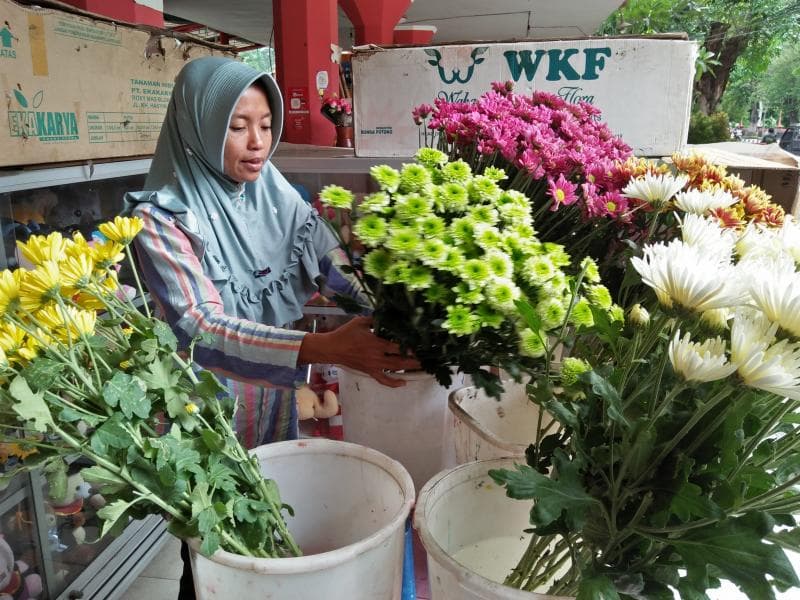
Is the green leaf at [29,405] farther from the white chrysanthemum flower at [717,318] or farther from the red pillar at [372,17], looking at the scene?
the red pillar at [372,17]

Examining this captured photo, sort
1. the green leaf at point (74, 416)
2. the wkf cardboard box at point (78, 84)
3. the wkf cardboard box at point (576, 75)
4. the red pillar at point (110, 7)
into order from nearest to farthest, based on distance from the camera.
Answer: the green leaf at point (74, 416) < the wkf cardboard box at point (78, 84) < the wkf cardboard box at point (576, 75) < the red pillar at point (110, 7)

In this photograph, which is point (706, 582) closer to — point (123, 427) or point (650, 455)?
point (650, 455)

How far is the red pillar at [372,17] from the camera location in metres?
5.45

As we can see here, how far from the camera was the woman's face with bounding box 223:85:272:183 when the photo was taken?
1128mm

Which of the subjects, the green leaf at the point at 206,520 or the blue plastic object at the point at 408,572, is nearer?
the green leaf at the point at 206,520

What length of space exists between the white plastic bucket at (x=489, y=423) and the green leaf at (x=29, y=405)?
0.47 meters

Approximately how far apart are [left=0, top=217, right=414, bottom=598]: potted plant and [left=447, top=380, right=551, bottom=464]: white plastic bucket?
0.45 feet

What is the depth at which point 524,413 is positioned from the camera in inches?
36.6

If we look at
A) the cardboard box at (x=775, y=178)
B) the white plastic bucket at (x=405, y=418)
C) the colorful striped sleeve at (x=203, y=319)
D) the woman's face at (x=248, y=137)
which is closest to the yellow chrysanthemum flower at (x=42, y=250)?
the colorful striped sleeve at (x=203, y=319)

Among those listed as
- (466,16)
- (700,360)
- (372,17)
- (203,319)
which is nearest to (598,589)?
(700,360)

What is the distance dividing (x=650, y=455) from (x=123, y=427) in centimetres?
43

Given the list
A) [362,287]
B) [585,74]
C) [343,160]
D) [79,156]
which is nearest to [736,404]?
[362,287]

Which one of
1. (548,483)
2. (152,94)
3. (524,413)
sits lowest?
(524,413)

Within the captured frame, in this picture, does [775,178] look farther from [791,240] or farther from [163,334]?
[163,334]
